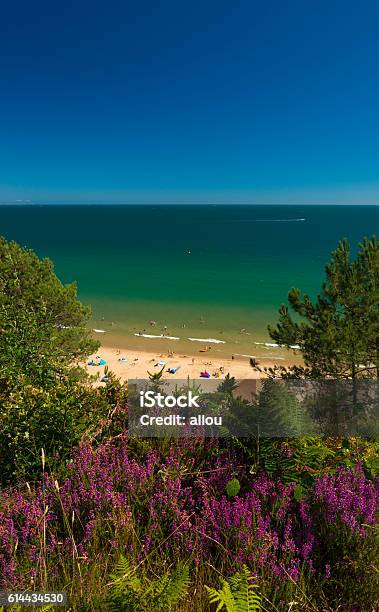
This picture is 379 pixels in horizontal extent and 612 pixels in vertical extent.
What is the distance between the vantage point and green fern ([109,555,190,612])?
1.95 meters

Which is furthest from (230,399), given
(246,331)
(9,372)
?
(246,331)

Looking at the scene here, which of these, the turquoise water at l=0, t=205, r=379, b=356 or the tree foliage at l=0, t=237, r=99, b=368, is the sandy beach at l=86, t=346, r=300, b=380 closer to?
the turquoise water at l=0, t=205, r=379, b=356

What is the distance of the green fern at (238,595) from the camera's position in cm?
188

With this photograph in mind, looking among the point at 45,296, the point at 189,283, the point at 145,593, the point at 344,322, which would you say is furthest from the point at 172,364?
the point at 189,283

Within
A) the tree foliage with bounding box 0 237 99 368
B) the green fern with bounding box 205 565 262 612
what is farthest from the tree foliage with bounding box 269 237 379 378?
the green fern with bounding box 205 565 262 612

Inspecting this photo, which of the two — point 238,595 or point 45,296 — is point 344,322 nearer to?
point 45,296

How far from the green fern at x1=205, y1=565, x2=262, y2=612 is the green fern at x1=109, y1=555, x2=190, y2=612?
162 mm

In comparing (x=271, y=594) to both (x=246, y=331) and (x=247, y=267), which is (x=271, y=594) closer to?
(x=246, y=331)

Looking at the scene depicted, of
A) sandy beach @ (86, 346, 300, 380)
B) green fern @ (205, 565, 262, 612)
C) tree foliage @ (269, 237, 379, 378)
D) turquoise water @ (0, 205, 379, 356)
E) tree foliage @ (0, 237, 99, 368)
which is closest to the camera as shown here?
green fern @ (205, 565, 262, 612)

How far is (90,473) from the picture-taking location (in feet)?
9.32

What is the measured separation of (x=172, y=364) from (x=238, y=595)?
21.1 m

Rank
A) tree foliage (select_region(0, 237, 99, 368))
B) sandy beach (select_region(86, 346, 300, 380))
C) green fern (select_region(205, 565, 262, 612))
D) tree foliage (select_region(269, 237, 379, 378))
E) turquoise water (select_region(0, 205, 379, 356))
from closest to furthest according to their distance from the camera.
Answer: green fern (select_region(205, 565, 262, 612))
tree foliage (select_region(269, 237, 379, 378))
tree foliage (select_region(0, 237, 99, 368))
sandy beach (select_region(86, 346, 300, 380))
turquoise water (select_region(0, 205, 379, 356))

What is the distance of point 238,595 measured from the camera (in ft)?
6.47

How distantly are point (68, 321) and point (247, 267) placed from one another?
181 ft
